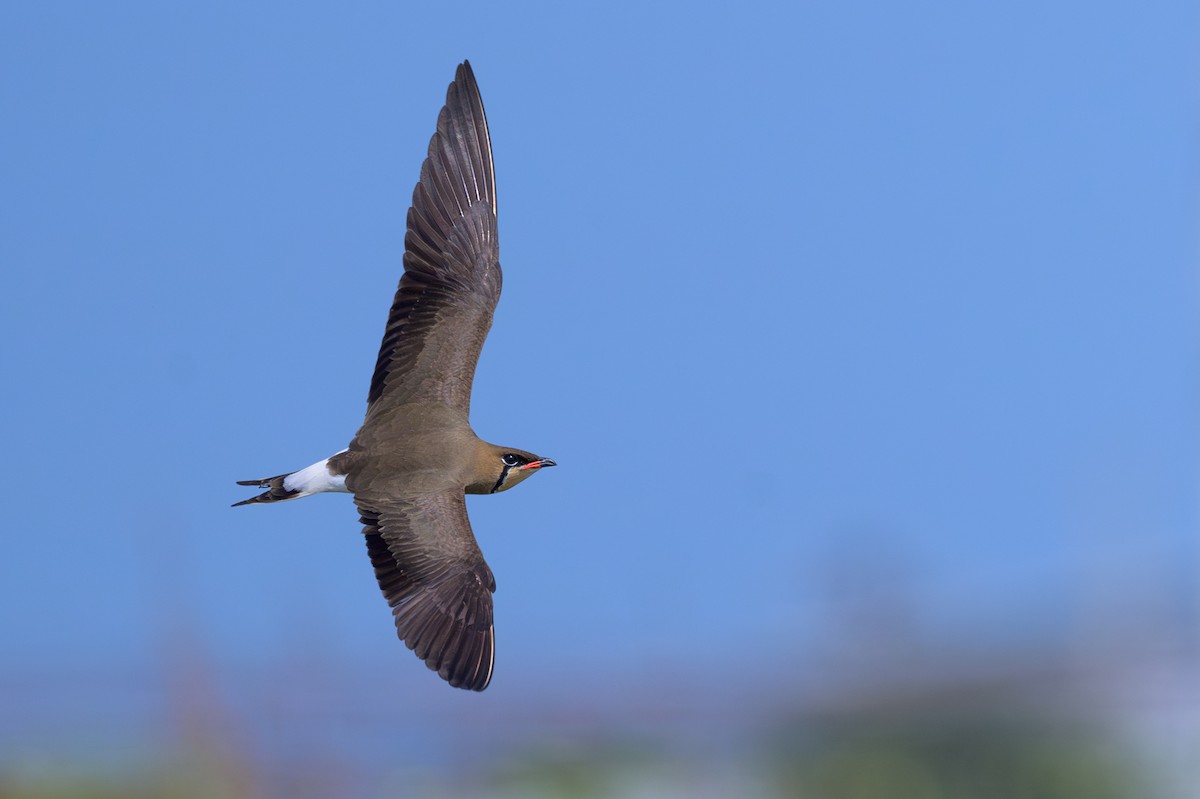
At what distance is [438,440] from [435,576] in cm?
76

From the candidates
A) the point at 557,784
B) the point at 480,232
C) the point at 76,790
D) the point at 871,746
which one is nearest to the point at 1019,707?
the point at 871,746

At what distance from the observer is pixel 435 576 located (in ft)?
31.5

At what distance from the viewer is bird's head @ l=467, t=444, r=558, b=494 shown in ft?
32.8

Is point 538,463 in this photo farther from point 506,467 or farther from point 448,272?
point 448,272

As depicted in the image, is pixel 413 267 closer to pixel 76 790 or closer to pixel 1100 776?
pixel 76 790

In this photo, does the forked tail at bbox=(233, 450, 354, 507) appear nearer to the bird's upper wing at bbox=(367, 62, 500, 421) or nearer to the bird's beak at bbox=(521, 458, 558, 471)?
the bird's upper wing at bbox=(367, 62, 500, 421)

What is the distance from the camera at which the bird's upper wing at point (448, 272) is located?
397 inches

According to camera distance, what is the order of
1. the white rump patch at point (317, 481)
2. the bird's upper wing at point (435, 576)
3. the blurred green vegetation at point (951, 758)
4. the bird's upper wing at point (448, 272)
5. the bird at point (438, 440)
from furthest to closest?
the blurred green vegetation at point (951, 758)
the bird's upper wing at point (448, 272)
the white rump patch at point (317, 481)
the bird at point (438, 440)
the bird's upper wing at point (435, 576)

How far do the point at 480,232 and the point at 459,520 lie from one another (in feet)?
6.27

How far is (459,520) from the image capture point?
9.73m

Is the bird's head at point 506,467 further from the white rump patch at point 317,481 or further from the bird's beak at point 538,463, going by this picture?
the white rump patch at point 317,481

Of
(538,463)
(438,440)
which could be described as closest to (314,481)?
(438,440)

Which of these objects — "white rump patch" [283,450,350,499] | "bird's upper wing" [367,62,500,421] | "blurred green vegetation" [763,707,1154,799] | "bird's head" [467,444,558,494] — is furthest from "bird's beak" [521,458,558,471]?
"blurred green vegetation" [763,707,1154,799]

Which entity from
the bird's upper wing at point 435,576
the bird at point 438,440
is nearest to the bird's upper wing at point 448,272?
the bird at point 438,440
